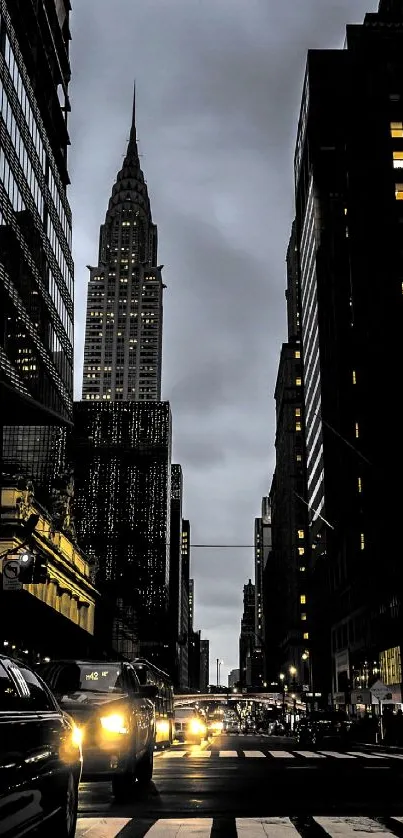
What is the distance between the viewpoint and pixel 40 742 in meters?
6.31

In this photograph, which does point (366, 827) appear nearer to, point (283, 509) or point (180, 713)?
point (180, 713)

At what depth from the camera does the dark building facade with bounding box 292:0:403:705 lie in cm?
8444

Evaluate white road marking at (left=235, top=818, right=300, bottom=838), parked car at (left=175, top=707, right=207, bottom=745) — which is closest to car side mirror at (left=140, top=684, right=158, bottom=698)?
white road marking at (left=235, top=818, right=300, bottom=838)

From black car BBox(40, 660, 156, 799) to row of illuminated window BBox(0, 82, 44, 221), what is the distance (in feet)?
138

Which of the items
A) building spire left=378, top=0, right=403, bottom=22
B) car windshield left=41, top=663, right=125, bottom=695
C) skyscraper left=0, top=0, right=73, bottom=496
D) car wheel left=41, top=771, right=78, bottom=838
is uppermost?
building spire left=378, top=0, right=403, bottom=22

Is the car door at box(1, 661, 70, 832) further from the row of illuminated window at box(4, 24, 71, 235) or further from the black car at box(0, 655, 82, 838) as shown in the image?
the row of illuminated window at box(4, 24, 71, 235)

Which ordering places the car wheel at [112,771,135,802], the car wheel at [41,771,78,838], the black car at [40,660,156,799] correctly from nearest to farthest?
the car wheel at [41,771,78,838] < the black car at [40,660,156,799] < the car wheel at [112,771,135,802]

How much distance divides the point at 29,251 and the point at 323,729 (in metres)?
34.3

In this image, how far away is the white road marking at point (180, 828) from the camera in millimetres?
8688

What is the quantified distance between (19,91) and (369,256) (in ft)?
190

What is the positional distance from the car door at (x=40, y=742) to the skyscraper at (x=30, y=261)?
→ 41.3m

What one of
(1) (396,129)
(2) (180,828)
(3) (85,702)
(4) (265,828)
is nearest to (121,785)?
(3) (85,702)

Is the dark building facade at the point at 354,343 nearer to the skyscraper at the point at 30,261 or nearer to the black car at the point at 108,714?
the skyscraper at the point at 30,261

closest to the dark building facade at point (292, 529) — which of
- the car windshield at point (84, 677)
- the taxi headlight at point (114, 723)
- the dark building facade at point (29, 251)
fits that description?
the dark building facade at point (29, 251)
